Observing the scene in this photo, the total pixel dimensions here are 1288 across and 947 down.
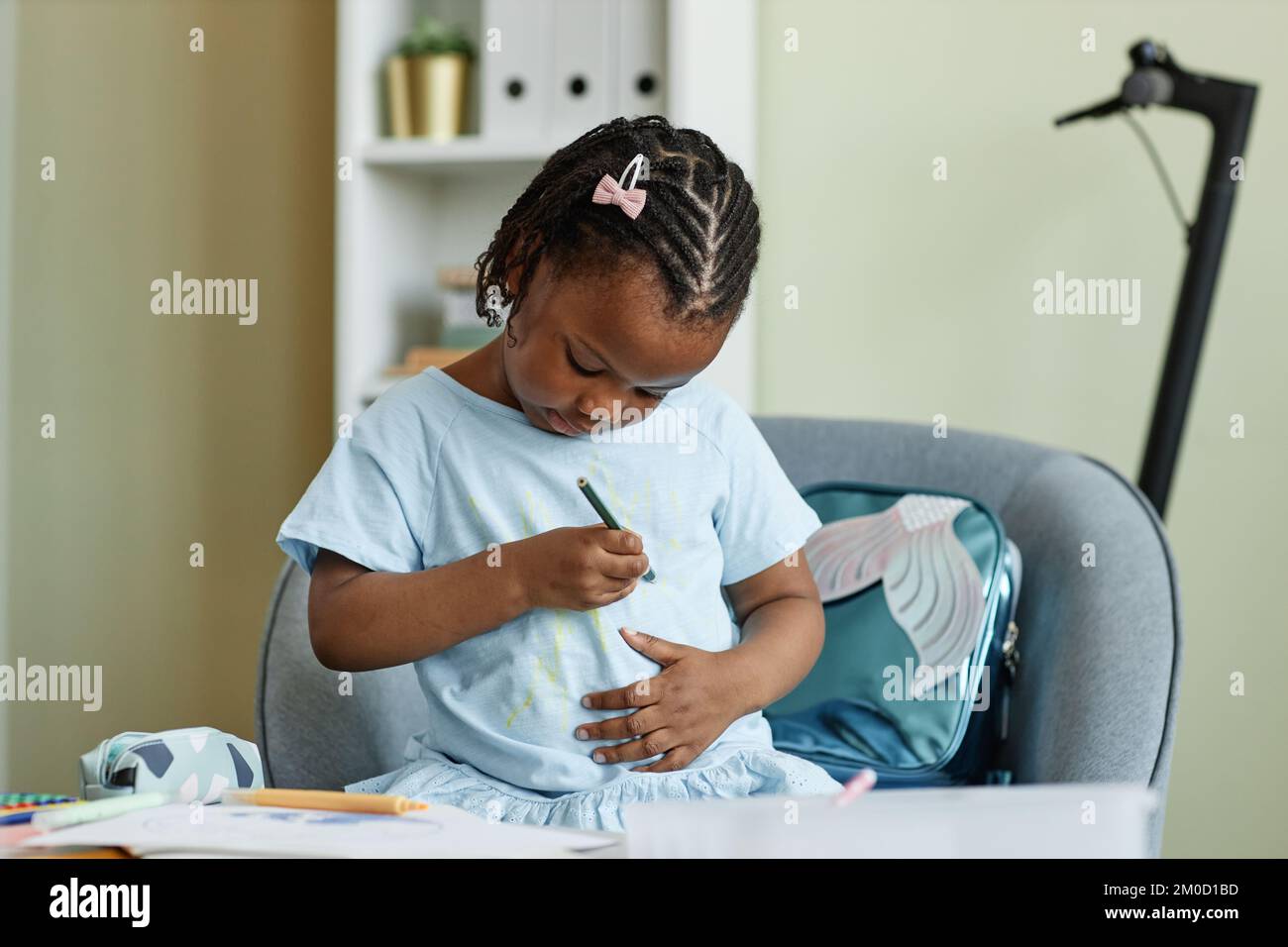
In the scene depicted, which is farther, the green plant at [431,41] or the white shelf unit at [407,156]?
the green plant at [431,41]

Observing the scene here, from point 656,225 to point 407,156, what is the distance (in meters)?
1.11

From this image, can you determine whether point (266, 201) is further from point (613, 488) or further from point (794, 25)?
point (613, 488)

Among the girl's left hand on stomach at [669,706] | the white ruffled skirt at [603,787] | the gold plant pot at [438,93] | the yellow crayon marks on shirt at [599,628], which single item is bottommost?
the white ruffled skirt at [603,787]

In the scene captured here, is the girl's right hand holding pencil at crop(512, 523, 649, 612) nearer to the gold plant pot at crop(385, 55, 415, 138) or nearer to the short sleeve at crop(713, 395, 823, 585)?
the short sleeve at crop(713, 395, 823, 585)

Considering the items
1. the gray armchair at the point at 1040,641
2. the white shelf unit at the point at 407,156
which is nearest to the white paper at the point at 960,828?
the gray armchair at the point at 1040,641

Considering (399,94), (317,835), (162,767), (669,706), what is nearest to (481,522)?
(669,706)

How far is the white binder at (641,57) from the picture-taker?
5.99 feet

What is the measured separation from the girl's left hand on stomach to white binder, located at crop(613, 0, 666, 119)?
1.07m

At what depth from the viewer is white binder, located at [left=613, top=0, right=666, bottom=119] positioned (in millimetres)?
1827

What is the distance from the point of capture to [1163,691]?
1060 millimetres


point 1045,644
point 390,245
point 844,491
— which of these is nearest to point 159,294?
point 390,245

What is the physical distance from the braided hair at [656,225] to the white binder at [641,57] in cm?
88

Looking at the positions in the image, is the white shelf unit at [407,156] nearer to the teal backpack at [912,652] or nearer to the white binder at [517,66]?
the white binder at [517,66]

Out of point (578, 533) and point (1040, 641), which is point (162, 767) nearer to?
point (578, 533)
